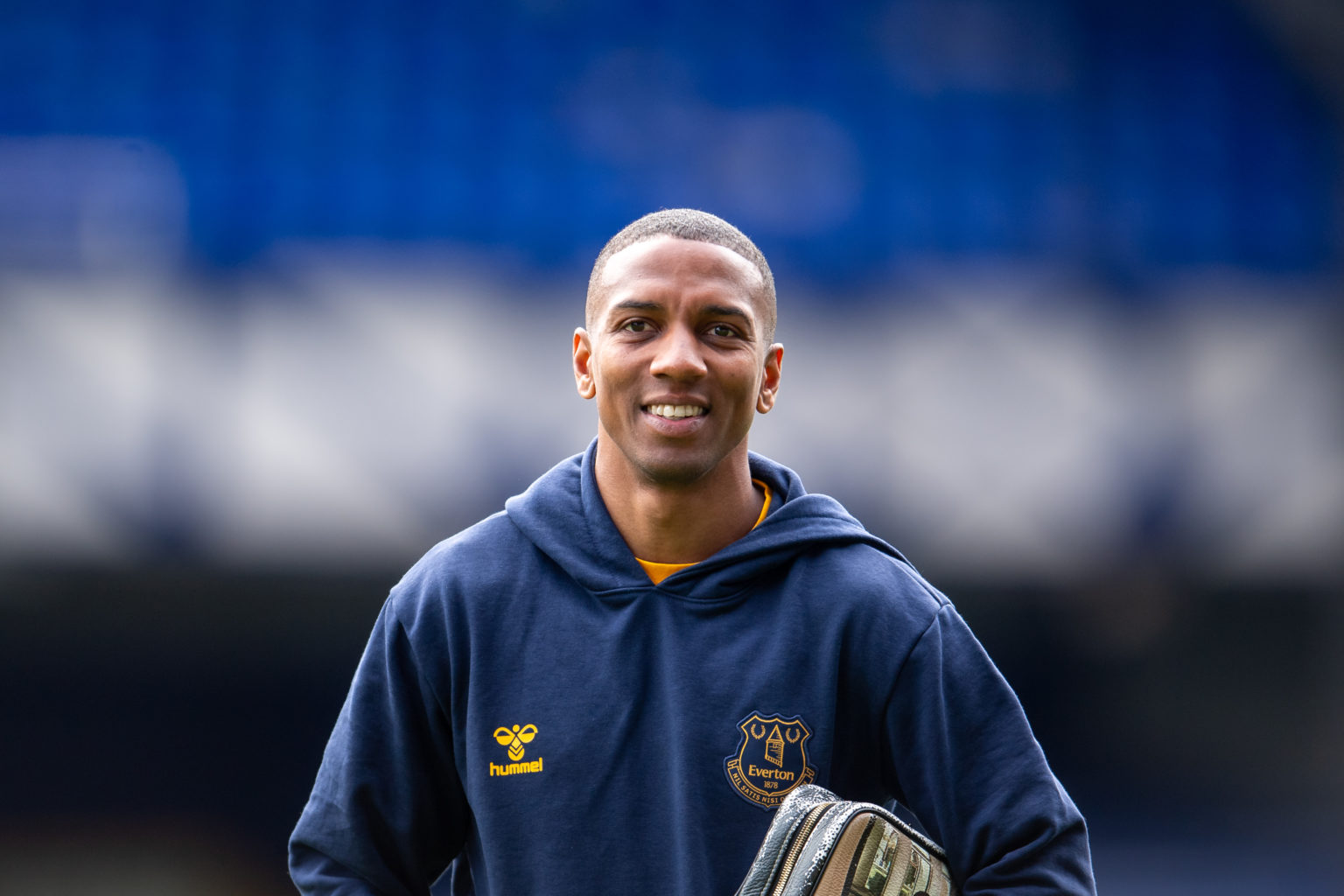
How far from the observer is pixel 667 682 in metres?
1.40

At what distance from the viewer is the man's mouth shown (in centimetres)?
142

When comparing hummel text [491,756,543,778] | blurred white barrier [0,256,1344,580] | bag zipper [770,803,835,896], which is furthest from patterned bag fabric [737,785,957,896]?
blurred white barrier [0,256,1344,580]

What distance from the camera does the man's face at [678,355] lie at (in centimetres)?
142

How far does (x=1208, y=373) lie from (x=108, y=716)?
4.95 meters

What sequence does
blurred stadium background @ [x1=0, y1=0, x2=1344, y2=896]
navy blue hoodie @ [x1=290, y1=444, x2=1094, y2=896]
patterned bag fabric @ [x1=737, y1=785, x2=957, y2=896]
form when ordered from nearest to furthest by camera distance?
patterned bag fabric @ [x1=737, y1=785, x2=957, y2=896], navy blue hoodie @ [x1=290, y1=444, x2=1094, y2=896], blurred stadium background @ [x1=0, y1=0, x2=1344, y2=896]

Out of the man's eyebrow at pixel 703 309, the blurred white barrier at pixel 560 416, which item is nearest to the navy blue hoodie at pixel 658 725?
the man's eyebrow at pixel 703 309

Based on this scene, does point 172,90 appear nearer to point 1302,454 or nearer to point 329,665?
point 329,665

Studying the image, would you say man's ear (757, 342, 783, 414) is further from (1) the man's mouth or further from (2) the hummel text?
(2) the hummel text

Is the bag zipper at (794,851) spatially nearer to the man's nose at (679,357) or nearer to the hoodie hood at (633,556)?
the hoodie hood at (633,556)

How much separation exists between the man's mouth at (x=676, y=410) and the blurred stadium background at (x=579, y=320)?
435 cm

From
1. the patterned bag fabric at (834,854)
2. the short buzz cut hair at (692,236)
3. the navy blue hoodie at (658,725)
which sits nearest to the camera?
the patterned bag fabric at (834,854)

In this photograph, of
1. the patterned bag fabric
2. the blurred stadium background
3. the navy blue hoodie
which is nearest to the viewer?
the patterned bag fabric

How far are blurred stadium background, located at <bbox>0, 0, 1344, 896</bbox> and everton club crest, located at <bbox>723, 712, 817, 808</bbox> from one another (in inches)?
170

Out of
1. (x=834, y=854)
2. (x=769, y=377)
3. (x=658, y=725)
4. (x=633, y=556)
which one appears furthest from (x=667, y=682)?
(x=769, y=377)
